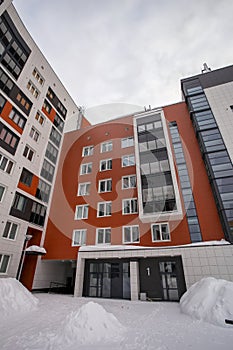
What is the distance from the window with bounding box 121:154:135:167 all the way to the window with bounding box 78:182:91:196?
5.37 meters

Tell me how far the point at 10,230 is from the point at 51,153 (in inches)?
472

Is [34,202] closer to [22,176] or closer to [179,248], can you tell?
[22,176]

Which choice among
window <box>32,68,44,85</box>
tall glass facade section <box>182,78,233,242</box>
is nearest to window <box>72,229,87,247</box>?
tall glass facade section <box>182,78,233,242</box>

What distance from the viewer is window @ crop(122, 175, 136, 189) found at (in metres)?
21.6

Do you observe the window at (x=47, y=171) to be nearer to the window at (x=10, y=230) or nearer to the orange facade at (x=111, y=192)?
the orange facade at (x=111, y=192)

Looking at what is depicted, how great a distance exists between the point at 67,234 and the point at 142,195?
9.92 metres

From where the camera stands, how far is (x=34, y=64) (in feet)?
81.4

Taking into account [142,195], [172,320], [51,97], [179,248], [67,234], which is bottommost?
[172,320]

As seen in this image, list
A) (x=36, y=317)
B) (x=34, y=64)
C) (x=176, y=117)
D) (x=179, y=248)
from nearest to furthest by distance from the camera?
(x=36, y=317)
(x=179, y=248)
(x=176, y=117)
(x=34, y=64)

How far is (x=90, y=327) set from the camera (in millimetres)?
6102

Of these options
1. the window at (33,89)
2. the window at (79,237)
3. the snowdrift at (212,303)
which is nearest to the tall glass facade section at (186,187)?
the snowdrift at (212,303)

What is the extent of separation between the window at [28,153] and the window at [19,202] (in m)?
4.96

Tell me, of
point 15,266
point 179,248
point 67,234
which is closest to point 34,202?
point 67,234

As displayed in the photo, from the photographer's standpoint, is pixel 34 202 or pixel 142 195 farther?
pixel 34 202
